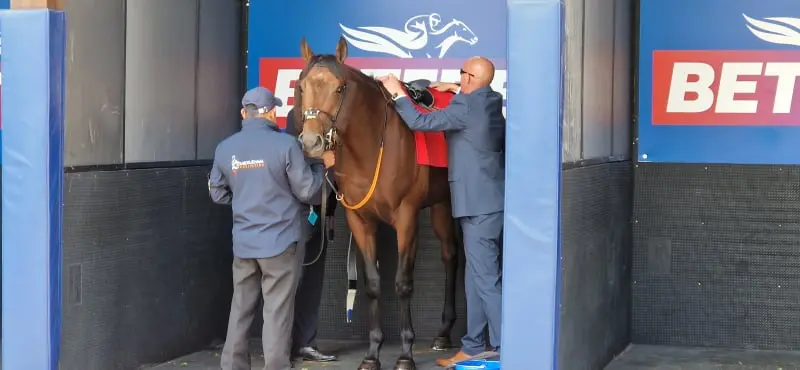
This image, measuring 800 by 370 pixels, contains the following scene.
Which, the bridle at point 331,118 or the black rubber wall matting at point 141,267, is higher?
the bridle at point 331,118

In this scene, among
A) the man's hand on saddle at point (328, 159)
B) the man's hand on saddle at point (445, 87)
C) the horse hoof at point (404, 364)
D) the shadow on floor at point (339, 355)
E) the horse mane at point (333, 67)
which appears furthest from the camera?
the man's hand on saddle at point (445, 87)

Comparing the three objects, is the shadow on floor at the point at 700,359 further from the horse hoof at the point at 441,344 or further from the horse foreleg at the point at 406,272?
the horse foreleg at the point at 406,272

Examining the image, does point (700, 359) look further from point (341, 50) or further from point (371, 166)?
point (341, 50)

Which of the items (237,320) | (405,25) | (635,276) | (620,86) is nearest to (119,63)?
(237,320)

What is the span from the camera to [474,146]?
611cm

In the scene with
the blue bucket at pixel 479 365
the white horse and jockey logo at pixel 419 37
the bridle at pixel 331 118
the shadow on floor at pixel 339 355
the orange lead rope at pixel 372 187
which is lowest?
the shadow on floor at pixel 339 355

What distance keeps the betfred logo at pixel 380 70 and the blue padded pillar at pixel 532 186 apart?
8.12ft

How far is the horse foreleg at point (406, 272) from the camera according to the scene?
20.8 feet

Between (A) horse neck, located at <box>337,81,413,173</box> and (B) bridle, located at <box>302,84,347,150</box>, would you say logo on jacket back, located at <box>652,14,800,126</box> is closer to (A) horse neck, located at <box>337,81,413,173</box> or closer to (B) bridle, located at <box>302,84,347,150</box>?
(A) horse neck, located at <box>337,81,413,173</box>

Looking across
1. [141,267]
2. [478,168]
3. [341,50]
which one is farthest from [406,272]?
[141,267]

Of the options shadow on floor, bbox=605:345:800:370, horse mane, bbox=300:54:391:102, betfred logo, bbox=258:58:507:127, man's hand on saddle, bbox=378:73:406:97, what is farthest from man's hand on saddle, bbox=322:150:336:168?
shadow on floor, bbox=605:345:800:370

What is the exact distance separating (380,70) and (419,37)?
1.15 ft

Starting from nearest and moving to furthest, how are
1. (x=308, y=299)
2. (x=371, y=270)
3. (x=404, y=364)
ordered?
(x=404, y=364) → (x=371, y=270) → (x=308, y=299)

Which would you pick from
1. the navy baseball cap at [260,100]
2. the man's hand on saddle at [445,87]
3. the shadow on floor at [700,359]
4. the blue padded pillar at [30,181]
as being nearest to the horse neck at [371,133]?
the navy baseball cap at [260,100]
